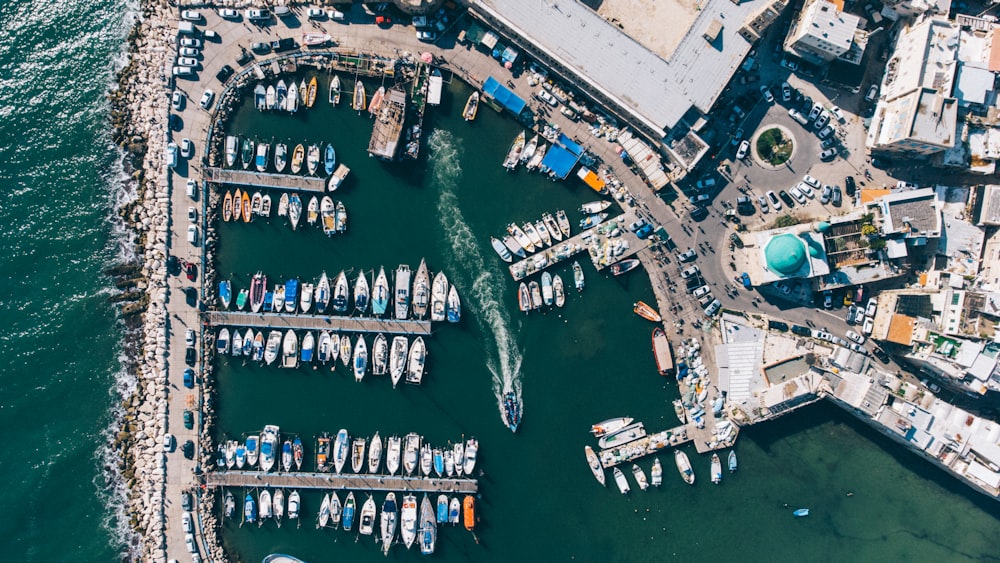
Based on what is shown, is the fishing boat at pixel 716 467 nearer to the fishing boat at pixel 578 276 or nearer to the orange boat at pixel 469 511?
the fishing boat at pixel 578 276

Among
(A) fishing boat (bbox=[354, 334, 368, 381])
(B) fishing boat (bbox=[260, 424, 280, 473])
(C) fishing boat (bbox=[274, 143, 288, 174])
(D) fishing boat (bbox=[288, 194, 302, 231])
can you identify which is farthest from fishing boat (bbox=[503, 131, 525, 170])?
(B) fishing boat (bbox=[260, 424, 280, 473])

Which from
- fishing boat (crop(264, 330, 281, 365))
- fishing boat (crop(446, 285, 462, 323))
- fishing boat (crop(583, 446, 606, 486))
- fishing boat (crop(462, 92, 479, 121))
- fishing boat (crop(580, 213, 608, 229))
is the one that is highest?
fishing boat (crop(462, 92, 479, 121))

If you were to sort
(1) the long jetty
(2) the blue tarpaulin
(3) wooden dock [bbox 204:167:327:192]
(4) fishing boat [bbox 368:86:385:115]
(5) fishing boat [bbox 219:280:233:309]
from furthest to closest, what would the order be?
1. (1) the long jetty
2. (3) wooden dock [bbox 204:167:327:192]
3. (4) fishing boat [bbox 368:86:385:115]
4. (5) fishing boat [bbox 219:280:233:309]
5. (2) the blue tarpaulin

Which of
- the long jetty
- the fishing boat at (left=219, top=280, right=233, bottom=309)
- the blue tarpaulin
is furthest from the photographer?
the long jetty

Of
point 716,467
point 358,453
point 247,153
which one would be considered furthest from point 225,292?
point 716,467

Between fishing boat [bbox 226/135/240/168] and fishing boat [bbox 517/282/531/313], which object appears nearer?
fishing boat [bbox 226/135/240/168]

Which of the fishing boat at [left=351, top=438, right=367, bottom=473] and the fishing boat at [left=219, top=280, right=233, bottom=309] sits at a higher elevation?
the fishing boat at [left=219, top=280, right=233, bottom=309]

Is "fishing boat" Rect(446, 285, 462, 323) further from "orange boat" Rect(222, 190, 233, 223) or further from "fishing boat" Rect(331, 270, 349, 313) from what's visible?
"orange boat" Rect(222, 190, 233, 223)
